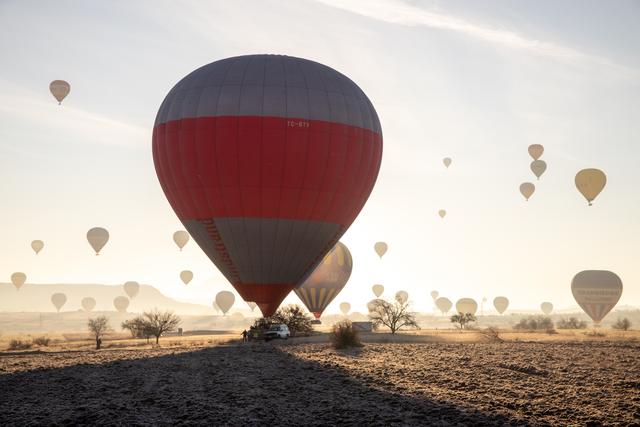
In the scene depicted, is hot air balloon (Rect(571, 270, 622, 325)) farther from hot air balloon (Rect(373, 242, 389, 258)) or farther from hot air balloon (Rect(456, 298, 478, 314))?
hot air balloon (Rect(456, 298, 478, 314))

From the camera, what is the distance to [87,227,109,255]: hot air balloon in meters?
108

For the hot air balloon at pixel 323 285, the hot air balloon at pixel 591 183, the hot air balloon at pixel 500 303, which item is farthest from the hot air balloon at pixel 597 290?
the hot air balloon at pixel 500 303

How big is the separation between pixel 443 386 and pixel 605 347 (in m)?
20.3

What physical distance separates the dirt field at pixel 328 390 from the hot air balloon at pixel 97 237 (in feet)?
271

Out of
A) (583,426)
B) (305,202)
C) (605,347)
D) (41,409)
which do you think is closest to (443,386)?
(583,426)

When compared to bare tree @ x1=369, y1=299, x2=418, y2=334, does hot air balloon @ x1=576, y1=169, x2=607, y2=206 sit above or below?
above

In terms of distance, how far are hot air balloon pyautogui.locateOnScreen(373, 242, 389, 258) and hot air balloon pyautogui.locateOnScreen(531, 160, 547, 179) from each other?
1412 inches

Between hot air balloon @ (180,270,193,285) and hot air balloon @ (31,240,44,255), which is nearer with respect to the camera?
hot air balloon @ (31,240,44,255)

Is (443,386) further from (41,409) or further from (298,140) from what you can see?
(298,140)

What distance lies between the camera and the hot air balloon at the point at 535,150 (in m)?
81.1

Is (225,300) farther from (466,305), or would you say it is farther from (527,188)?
(527,188)

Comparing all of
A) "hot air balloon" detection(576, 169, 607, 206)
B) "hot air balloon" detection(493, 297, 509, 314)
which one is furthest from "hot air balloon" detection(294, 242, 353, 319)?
"hot air balloon" detection(493, 297, 509, 314)

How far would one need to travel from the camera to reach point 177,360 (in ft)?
91.5

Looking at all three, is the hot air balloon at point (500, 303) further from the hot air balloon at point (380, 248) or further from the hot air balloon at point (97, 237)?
the hot air balloon at point (97, 237)
